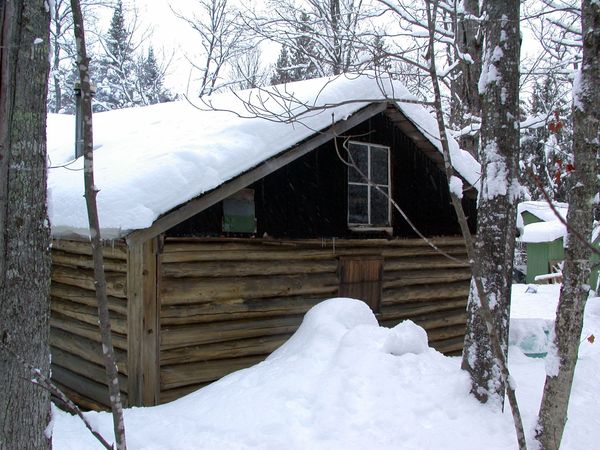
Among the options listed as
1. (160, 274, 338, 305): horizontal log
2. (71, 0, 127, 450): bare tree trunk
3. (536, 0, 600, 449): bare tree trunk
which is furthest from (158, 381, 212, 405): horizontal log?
Result: (71, 0, 127, 450): bare tree trunk

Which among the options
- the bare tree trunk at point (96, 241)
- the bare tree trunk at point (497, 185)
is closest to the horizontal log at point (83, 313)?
the bare tree trunk at point (497, 185)

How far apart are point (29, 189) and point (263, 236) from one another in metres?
4.68

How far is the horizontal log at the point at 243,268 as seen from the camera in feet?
22.5

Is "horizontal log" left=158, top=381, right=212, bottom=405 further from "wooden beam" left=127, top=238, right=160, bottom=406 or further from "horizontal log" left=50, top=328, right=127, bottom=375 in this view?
"horizontal log" left=50, top=328, right=127, bottom=375

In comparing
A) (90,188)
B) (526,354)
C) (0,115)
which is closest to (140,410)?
(0,115)

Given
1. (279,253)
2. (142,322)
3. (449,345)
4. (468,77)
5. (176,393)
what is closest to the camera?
(142,322)

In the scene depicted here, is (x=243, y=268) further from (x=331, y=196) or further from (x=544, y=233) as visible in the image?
(x=544, y=233)

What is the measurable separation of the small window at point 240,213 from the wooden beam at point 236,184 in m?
0.43

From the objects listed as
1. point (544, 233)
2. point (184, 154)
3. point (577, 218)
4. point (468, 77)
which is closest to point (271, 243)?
point (184, 154)

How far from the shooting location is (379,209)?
944 cm

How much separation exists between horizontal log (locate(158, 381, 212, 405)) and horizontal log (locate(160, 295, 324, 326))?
0.82 meters

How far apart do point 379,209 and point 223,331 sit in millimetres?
3610

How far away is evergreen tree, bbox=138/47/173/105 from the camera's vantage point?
34.1m

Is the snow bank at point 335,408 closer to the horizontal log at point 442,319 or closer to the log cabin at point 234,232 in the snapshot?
the log cabin at point 234,232
